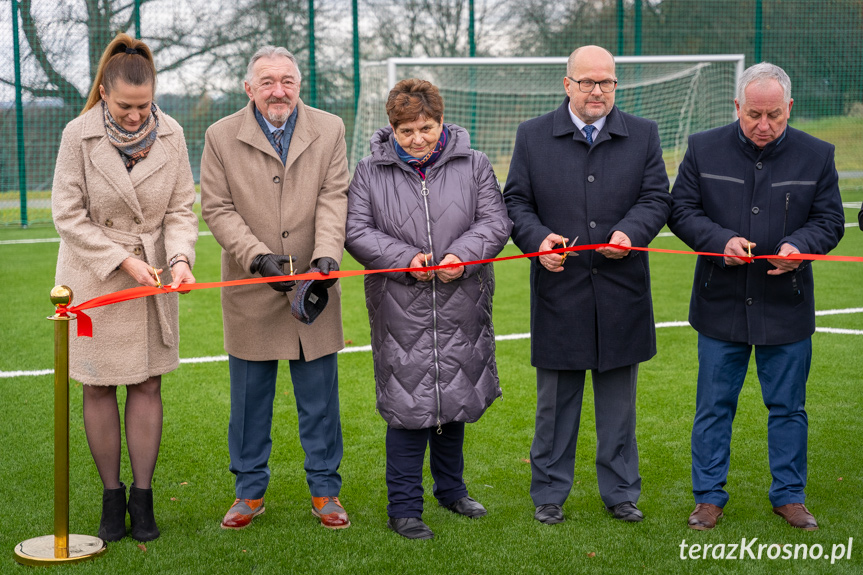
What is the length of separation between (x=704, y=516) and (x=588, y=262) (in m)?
1.07

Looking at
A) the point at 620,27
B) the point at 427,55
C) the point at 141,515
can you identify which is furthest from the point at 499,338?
the point at 620,27

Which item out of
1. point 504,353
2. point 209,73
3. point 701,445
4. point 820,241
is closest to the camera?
point 820,241

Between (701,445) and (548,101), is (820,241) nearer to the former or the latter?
(701,445)

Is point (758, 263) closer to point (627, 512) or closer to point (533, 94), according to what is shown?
point (627, 512)

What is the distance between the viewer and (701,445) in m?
3.49

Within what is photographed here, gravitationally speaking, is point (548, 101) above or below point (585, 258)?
above

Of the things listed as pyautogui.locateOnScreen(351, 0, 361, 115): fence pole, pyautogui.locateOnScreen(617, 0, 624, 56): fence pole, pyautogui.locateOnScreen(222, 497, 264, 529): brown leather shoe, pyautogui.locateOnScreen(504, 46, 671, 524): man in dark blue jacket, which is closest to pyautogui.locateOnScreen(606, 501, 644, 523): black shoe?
pyautogui.locateOnScreen(504, 46, 671, 524): man in dark blue jacket

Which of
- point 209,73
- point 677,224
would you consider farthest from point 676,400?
point 209,73

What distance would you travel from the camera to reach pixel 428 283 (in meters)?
3.32

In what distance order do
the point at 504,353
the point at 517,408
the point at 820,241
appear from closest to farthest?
the point at 820,241 < the point at 517,408 < the point at 504,353

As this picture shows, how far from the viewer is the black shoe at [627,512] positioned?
11.4ft

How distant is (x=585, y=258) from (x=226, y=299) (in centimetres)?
142

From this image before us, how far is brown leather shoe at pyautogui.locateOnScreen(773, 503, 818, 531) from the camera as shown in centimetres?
333

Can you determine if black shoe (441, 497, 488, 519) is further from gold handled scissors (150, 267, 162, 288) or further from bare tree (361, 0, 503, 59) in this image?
bare tree (361, 0, 503, 59)
